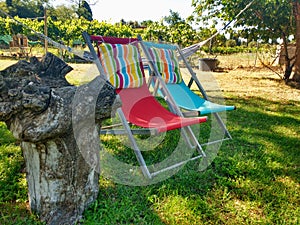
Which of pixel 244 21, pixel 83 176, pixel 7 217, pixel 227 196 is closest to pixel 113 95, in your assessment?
pixel 83 176

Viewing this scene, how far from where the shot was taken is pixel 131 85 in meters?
3.32

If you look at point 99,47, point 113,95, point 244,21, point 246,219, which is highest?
point 244,21

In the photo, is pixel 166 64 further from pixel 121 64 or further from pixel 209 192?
pixel 209 192

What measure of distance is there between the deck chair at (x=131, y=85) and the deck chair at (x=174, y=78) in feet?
0.79

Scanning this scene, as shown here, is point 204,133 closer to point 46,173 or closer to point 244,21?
point 46,173

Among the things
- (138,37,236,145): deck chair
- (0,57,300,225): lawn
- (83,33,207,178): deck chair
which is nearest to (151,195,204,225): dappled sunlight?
(0,57,300,225): lawn

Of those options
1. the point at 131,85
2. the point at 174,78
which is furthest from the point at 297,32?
the point at 131,85

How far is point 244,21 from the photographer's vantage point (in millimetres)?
9383

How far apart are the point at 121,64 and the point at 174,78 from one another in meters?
1.01

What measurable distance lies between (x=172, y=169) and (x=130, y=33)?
17.8m

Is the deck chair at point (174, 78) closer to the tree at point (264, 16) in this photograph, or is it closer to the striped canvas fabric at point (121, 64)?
the striped canvas fabric at point (121, 64)

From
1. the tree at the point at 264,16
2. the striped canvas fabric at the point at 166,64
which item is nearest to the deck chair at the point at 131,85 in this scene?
the striped canvas fabric at the point at 166,64

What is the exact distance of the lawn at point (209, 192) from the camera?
1957 millimetres

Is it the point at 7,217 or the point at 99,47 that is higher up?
the point at 99,47
